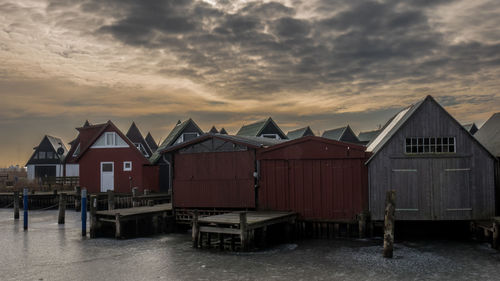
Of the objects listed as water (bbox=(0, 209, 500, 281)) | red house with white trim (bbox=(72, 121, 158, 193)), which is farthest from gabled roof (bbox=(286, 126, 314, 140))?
water (bbox=(0, 209, 500, 281))

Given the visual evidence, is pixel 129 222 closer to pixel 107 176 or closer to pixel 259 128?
pixel 107 176

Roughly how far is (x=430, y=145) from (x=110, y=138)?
93.9 ft

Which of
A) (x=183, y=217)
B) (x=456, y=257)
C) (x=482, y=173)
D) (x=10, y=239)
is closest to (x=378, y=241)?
(x=456, y=257)

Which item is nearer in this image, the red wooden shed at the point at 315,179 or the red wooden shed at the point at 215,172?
the red wooden shed at the point at 315,179

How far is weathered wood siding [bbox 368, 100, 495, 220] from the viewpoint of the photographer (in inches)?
800

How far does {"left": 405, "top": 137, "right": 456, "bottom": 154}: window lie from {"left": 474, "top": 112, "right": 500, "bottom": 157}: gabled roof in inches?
178

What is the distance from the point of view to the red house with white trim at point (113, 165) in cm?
3931

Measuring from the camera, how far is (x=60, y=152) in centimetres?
6494

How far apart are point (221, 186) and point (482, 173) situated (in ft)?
40.9

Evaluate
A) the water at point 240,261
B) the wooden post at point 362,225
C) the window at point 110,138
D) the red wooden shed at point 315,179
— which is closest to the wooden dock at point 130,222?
the water at point 240,261

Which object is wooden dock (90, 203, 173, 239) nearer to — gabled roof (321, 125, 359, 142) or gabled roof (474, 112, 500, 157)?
gabled roof (474, 112, 500, 157)

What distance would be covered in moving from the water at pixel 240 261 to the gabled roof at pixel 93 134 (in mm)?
18099

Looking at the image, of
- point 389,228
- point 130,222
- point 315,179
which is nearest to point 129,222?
point 130,222

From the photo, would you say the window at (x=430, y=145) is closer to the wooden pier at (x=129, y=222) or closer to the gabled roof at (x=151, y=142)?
the wooden pier at (x=129, y=222)
